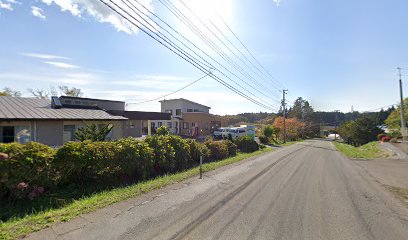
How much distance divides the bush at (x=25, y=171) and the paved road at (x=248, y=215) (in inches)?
77.5

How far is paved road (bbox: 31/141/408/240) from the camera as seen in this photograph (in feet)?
15.4

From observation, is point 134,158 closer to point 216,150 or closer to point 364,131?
A: point 216,150

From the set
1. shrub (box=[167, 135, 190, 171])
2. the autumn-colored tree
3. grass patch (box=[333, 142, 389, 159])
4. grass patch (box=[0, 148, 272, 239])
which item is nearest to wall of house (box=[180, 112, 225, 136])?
the autumn-colored tree

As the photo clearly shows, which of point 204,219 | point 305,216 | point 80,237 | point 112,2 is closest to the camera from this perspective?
point 80,237

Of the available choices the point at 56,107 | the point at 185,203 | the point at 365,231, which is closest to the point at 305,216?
the point at 365,231

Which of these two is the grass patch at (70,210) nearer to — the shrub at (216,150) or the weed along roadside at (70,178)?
the weed along roadside at (70,178)

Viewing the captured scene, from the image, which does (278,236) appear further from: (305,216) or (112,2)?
(112,2)

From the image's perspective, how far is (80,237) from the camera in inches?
174

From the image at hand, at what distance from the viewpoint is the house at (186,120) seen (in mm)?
42906

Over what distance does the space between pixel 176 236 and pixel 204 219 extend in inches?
40.6

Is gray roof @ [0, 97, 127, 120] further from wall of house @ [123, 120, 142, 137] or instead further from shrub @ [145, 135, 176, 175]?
shrub @ [145, 135, 176, 175]

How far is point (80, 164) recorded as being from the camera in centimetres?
708

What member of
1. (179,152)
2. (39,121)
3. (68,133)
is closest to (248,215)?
(179,152)

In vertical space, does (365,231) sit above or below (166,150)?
below
